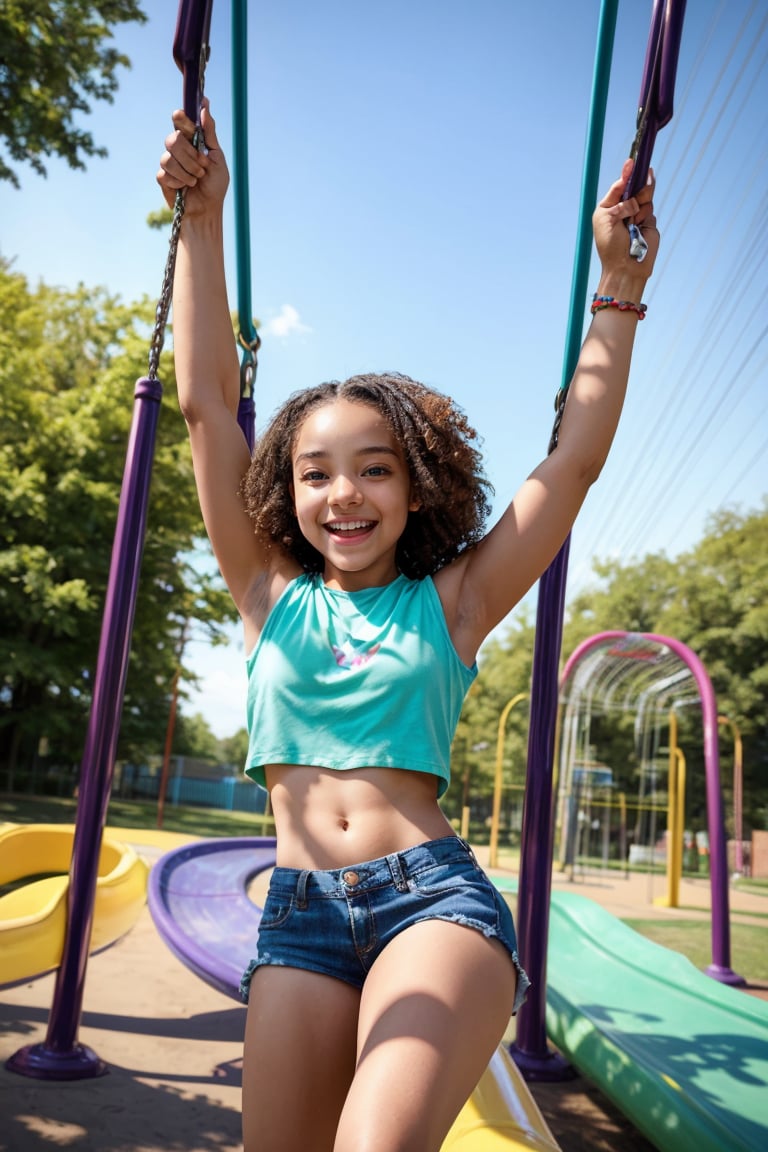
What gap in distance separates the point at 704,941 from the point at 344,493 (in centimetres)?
897

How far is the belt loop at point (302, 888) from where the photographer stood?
147 centimetres

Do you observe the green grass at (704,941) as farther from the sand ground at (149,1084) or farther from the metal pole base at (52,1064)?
the metal pole base at (52,1064)

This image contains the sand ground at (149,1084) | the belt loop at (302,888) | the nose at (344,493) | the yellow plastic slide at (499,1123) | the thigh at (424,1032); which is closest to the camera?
the thigh at (424,1032)

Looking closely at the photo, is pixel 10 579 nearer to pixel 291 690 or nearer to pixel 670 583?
pixel 291 690

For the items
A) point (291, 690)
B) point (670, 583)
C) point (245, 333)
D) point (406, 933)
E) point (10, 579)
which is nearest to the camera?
point (406, 933)

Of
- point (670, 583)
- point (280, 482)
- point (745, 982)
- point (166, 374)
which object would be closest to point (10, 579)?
point (166, 374)

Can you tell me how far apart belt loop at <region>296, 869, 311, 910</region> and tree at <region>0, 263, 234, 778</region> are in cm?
1489

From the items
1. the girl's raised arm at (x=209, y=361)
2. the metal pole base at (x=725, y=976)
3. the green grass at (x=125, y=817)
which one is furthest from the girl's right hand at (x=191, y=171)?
the green grass at (x=125, y=817)

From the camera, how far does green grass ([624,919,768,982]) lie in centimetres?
793

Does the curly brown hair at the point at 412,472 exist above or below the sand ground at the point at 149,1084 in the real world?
above

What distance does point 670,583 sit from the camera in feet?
94.9

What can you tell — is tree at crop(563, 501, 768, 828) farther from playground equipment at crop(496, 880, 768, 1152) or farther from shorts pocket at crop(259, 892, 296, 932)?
shorts pocket at crop(259, 892, 296, 932)

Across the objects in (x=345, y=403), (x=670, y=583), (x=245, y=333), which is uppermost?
(x=670, y=583)

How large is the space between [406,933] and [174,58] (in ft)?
7.40
